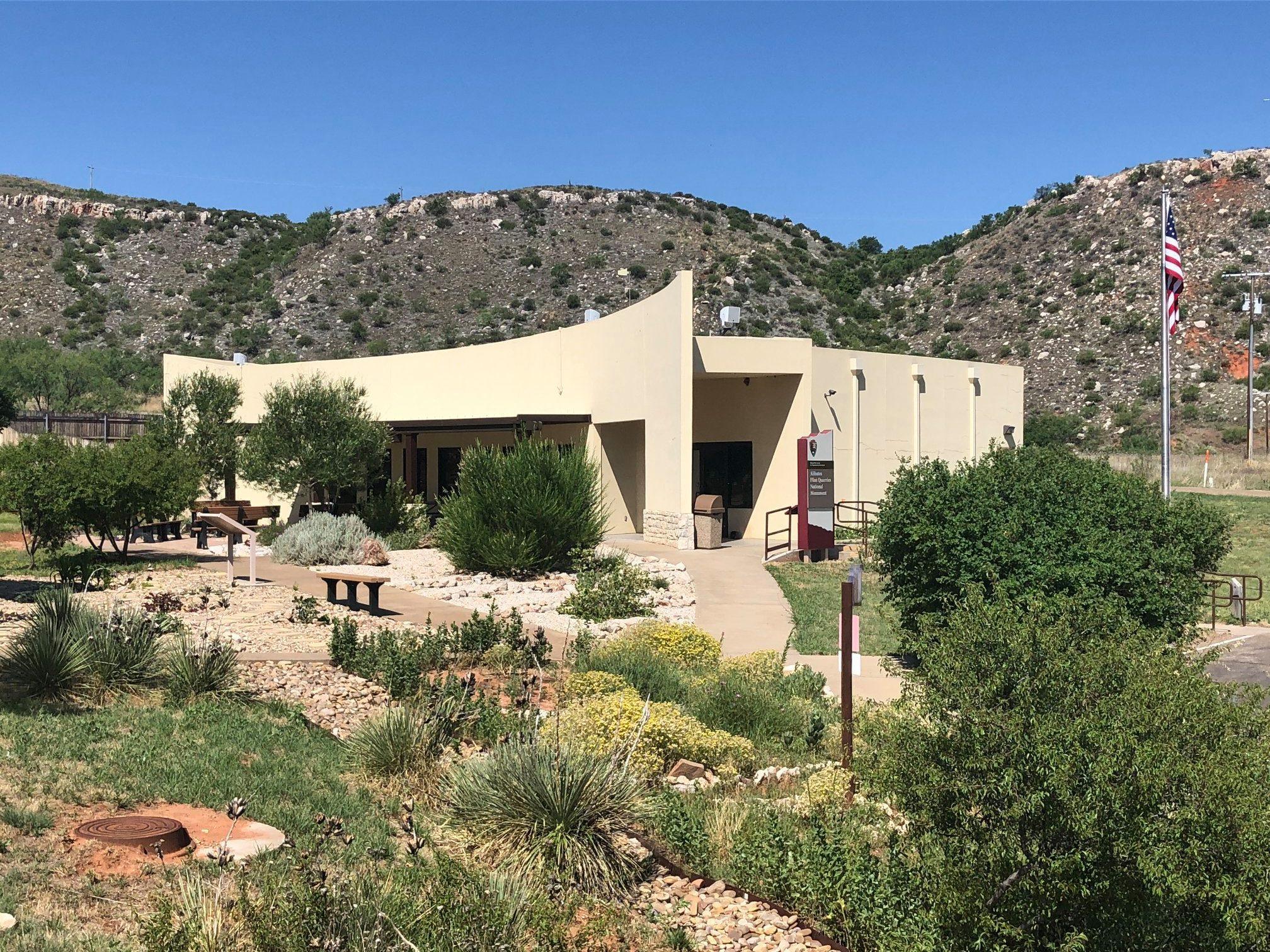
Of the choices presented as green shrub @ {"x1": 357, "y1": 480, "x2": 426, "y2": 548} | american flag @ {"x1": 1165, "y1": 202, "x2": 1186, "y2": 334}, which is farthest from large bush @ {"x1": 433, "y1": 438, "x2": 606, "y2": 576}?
american flag @ {"x1": 1165, "y1": 202, "x2": 1186, "y2": 334}

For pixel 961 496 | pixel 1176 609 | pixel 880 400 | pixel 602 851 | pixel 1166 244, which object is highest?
pixel 1166 244

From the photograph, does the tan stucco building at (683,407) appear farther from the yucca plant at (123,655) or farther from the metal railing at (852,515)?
the yucca plant at (123,655)

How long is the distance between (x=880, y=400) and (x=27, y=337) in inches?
1864

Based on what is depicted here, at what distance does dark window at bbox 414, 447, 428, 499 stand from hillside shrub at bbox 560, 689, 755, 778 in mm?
25684

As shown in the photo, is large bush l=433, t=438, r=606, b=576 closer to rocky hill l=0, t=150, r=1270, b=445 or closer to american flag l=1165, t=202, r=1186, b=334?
american flag l=1165, t=202, r=1186, b=334

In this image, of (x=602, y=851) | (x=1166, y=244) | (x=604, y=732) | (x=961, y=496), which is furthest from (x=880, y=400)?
(x=602, y=851)

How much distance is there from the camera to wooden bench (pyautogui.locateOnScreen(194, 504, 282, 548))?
25016 mm

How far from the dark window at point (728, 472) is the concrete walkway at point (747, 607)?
72.2 inches

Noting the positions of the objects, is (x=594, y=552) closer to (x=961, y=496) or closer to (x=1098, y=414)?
(x=961, y=496)

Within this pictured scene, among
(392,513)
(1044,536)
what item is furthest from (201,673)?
(392,513)

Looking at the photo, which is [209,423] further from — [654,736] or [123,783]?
[654,736]

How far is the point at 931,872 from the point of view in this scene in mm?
5242

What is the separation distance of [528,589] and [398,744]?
1038 centimetres

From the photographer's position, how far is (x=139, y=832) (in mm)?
5863
